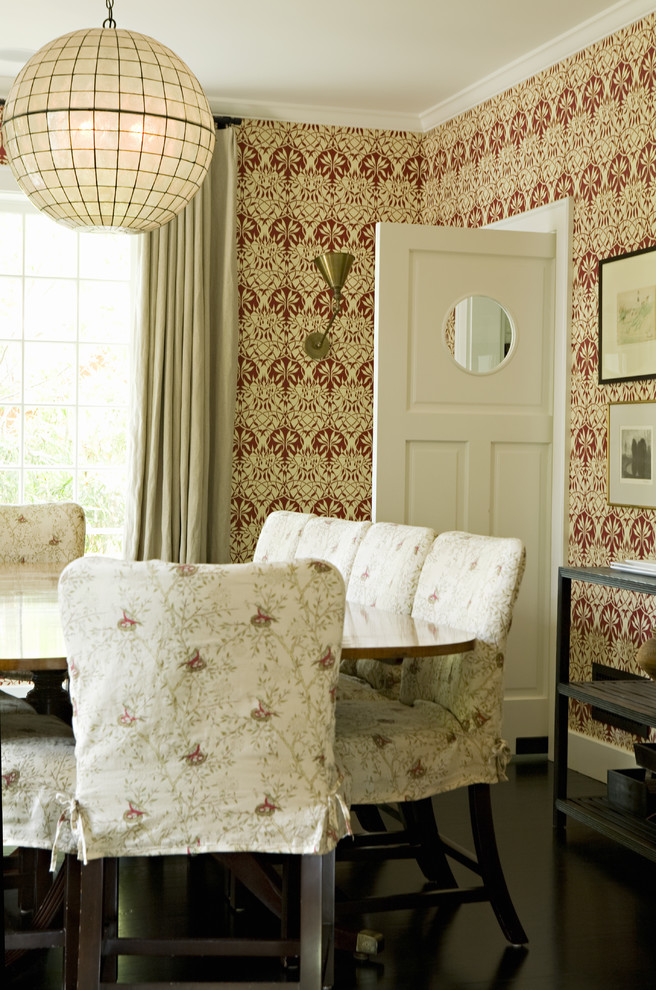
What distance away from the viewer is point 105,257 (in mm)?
4824

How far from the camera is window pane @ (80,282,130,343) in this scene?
4.80 m

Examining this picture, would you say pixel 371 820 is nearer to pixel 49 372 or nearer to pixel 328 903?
pixel 328 903

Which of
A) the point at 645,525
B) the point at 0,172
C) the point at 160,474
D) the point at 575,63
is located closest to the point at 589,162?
the point at 575,63

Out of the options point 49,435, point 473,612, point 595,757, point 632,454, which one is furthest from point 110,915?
point 49,435

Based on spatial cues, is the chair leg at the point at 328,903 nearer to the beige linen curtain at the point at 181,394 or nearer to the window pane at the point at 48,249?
the beige linen curtain at the point at 181,394

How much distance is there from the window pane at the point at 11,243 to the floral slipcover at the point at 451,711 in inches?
114

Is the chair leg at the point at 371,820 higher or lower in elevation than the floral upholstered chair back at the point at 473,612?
lower

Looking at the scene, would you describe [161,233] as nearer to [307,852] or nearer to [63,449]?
[63,449]

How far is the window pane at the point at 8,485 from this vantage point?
4.70 m

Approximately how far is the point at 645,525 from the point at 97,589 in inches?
91.9

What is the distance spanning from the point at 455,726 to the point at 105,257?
3159mm

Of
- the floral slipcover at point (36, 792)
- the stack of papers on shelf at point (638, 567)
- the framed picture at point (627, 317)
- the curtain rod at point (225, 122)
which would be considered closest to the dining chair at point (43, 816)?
the floral slipcover at point (36, 792)

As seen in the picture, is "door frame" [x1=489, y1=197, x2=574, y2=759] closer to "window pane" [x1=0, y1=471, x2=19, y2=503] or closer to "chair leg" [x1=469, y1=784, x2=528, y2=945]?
"chair leg" [x1=469, y1=784, x2=528, y2=945]

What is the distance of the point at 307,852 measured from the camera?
6.18 ft
